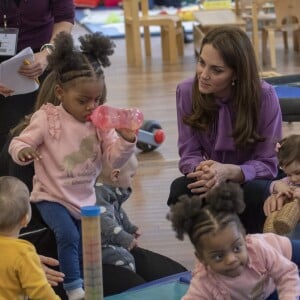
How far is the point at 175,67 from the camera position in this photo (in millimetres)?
7617

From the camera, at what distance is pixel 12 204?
1.88 meters

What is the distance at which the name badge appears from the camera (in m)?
2.93

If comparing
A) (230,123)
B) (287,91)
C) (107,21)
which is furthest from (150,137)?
(107,21)

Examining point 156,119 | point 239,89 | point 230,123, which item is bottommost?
point 156,119

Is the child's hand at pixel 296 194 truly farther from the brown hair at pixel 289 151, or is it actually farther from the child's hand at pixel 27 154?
the child's hand at pixel 27 154

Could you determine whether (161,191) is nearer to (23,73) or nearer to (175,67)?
(23,73)

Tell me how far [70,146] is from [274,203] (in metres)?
0.64

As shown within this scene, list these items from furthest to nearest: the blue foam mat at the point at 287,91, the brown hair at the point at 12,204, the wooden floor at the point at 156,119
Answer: the blue foam mat at the point at 287,91 → the wooden floor at the point at 156,119 → the brown hair at the point at 12,204

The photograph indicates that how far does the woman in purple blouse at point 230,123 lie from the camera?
265cm

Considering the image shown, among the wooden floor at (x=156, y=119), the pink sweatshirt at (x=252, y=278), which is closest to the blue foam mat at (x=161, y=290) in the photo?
the pink sweatshirt at (x=252, y=278)

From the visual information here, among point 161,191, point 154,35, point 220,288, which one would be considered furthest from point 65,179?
point 154,35

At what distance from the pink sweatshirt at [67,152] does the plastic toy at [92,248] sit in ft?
1.80

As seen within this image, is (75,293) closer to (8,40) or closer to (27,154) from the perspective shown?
(27,154)

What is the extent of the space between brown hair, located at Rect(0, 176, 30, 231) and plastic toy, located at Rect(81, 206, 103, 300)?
196 millimetres
